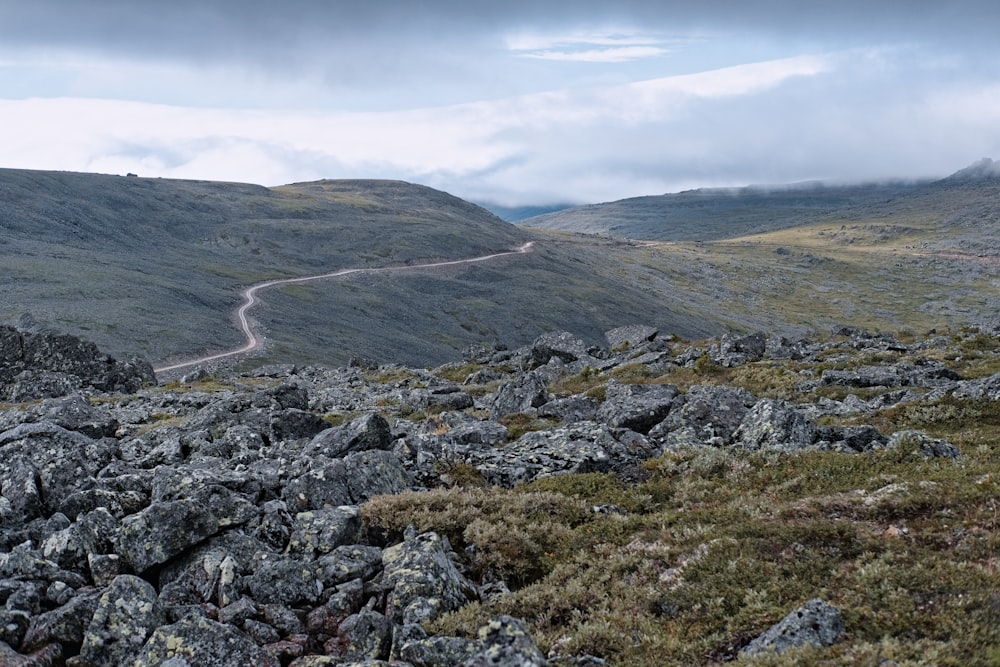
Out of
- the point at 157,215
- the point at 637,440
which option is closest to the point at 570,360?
the point at 637,440

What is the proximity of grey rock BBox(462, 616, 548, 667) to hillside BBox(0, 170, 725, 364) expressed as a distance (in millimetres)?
90241

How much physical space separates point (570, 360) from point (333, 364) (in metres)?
51.5

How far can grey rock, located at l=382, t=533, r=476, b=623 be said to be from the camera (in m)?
12.1

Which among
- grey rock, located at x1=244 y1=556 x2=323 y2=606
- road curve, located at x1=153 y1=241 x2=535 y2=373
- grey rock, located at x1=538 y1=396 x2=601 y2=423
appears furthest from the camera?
road curve, located at x1=153 y1=241 x2=535 y2=373

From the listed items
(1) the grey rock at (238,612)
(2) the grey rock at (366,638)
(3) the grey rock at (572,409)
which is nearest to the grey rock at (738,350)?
(3) the grey rock at (572,409)

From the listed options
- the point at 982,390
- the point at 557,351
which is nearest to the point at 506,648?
the point at 982,390

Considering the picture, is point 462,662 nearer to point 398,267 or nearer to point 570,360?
point 570,360

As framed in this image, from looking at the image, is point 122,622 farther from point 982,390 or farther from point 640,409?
A: point 982,390

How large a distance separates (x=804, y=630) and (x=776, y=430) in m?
11.6

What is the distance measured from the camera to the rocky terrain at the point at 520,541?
35.4 ft

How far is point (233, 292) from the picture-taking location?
13488 centimetres

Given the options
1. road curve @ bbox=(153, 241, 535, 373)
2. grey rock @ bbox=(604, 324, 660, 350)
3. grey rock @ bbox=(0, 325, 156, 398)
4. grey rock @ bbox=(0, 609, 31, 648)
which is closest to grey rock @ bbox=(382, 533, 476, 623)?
grey rock @ bbox=(0, 609, 31, 648)

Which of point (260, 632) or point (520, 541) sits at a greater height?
point (260, 632)

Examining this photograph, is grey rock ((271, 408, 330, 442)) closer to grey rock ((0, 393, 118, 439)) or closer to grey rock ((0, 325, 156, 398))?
grey rock ((0, 393, 118, 439))
